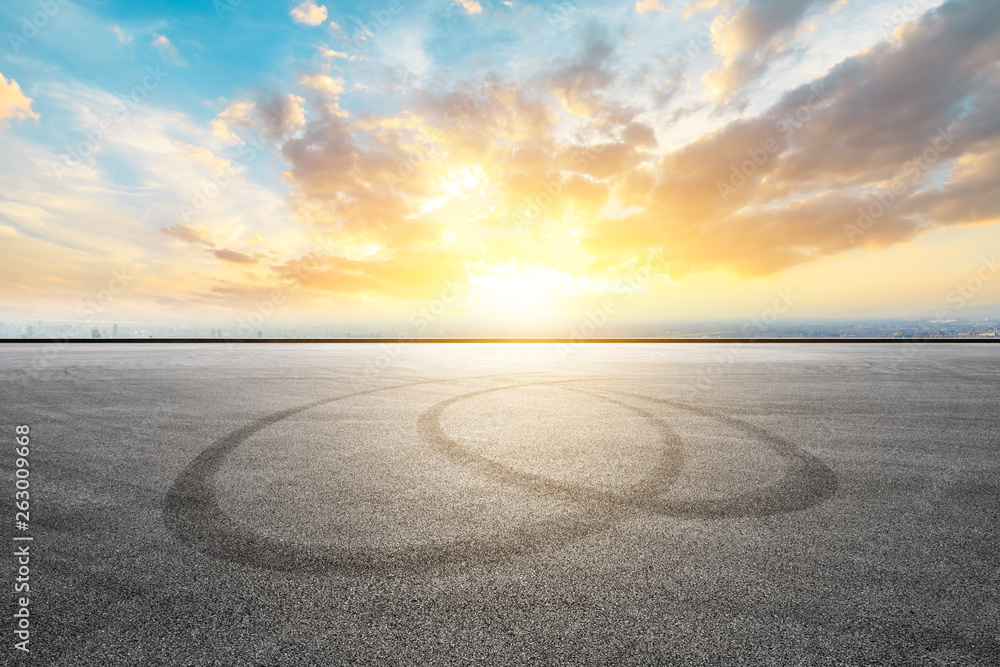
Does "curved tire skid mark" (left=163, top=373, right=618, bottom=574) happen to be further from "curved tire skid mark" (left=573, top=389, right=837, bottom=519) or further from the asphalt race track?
"curved tire skid mark" (left=573, top=389, right=837, bottom=519)

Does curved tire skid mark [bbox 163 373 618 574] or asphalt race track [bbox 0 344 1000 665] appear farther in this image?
curved tire skid mark [bbox 163 373 618 574]

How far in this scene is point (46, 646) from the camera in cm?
240

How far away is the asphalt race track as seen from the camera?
2.43 metres

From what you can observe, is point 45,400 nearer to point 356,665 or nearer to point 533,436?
point 533,436

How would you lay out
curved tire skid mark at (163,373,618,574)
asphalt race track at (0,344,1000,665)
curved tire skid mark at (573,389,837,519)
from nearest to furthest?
asphalt race track at (0,344,1000,665), curved tire skid mark at (163,373,618,574), curved tire skid mark at (573,389,837,519)

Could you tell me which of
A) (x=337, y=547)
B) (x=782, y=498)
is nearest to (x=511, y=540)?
(x=337, y=547)

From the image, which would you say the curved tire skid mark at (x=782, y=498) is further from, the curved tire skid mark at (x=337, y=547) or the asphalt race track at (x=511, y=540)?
the curved tire skid mark at (x=337, y=547)

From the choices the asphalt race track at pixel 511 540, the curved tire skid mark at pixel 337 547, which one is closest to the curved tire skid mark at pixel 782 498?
the asphalt race track at pixel 511 540

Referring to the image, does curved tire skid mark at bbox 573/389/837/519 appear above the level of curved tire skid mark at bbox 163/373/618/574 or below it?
below

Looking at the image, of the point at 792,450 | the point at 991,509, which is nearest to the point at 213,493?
the point at 792,450

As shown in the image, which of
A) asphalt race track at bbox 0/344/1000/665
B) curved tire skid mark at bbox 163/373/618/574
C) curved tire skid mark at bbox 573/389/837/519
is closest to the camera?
asphalt race track at bbox 0/344/1000/665

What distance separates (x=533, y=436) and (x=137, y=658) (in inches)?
210

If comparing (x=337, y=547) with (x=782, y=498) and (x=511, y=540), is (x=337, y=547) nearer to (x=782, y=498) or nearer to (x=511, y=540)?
(x=511, y=540)

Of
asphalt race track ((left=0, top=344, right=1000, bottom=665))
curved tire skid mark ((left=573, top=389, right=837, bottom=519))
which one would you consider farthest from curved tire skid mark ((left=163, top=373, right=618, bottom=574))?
curved tire skid mark ((left=573, top=389, right=837, bottom=519))
